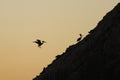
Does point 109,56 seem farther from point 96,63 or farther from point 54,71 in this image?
point 54,71

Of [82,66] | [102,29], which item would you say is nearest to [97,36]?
[102,29]

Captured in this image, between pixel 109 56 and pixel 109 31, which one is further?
pixel 109 31

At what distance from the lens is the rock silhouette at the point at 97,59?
58.0m

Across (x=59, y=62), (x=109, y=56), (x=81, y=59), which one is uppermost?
(x=59, y=62)

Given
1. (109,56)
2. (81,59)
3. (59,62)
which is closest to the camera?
(109,56)

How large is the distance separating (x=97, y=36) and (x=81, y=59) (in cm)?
556

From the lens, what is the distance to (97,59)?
61125mm

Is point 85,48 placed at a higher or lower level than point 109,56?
higher

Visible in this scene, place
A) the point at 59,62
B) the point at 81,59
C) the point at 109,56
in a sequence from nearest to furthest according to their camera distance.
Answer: the point at 109,56
the point at 81,59
the point at 59,62

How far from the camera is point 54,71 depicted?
68.2 meters

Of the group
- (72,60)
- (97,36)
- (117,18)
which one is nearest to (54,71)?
(72,60)

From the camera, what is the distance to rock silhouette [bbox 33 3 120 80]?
190ft

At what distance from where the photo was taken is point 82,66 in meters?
62.8

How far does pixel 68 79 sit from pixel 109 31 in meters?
11.2
